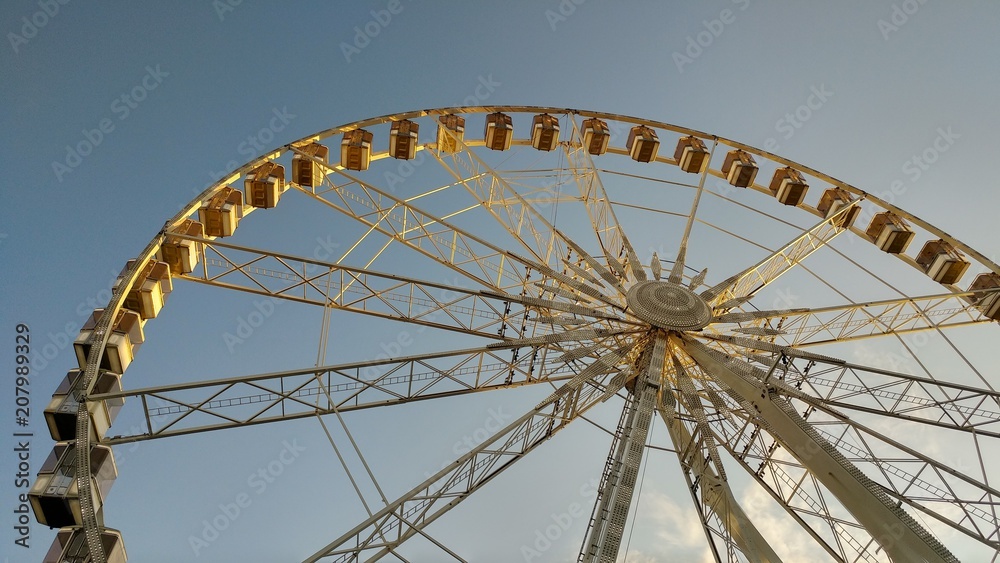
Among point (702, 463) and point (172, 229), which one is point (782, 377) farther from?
point (172, 229)

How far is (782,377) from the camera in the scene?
15.9 metres

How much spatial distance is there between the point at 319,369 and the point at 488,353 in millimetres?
3965

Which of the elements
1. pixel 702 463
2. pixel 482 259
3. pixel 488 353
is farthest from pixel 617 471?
pixel 482 259

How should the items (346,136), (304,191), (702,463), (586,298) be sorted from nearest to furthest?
(702,463), (586,298), (304,191), (346,136)

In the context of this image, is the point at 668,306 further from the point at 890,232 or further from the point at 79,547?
the point at 79,547

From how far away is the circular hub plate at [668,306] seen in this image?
57.5 ft

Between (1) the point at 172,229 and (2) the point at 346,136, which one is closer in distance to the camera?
(1) the point at 172,229

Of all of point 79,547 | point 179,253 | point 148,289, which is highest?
point 179,253

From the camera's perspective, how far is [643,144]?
26031 millimetres

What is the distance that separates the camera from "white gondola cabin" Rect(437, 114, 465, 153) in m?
23.8

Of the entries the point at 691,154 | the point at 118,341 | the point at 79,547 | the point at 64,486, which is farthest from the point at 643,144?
the point at 79,547

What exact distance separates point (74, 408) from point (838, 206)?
23795 millimetres

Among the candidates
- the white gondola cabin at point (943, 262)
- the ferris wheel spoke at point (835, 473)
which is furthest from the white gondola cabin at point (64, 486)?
the white gondola cabin at point (943, 262)

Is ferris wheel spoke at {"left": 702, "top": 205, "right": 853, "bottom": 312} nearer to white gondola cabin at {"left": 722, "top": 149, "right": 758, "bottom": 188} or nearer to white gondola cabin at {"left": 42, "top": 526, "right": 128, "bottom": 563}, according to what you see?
white gondola cabin at {"left": 722, "top": 149, "right": 758, "bottom": 188}
